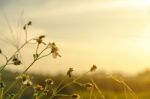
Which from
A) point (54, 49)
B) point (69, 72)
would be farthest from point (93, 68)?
point (54, 49)

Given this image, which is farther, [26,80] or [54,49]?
[26,80]

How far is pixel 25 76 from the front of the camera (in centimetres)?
370

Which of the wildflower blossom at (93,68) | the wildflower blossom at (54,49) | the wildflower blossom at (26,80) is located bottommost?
the wildflower blossom at (26,80)

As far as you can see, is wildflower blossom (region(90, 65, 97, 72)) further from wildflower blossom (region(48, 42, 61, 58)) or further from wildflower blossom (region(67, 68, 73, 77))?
wildflower blossom (region(48, 42, 61, 58))

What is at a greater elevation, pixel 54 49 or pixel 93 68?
pixel 54 49

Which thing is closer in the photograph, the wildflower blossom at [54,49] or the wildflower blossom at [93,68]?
the wildflower blossom at [54,49]

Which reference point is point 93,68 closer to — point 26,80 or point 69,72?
point 69,72

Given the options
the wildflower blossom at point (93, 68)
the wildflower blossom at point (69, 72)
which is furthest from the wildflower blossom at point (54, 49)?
the wildflower blossom at point (93, 68)

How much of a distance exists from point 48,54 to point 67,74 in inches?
8.3

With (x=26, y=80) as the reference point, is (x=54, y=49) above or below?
above

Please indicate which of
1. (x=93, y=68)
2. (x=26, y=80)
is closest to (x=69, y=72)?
(x=93, y=68)

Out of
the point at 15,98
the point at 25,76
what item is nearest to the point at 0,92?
the point at 15,98

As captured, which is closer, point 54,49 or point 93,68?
point 54,49

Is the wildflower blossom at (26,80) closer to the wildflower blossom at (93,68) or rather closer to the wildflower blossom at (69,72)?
the wildflower blossom at (69,72)
